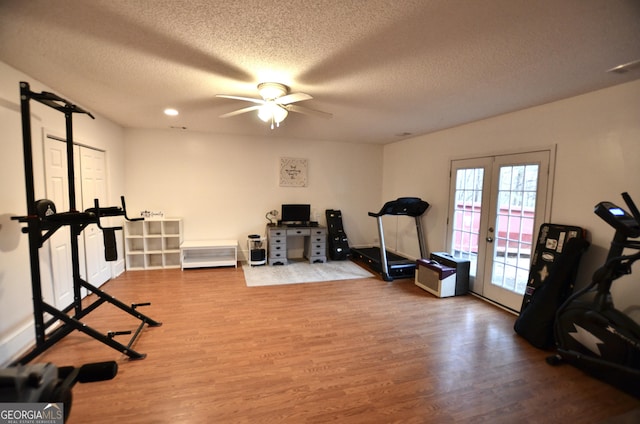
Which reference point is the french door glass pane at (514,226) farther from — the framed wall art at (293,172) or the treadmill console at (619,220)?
the framed wall art at (293,172)

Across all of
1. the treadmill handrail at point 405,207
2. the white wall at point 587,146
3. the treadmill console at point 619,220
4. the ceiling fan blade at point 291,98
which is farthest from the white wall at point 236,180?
the treadmill console at point 619,220

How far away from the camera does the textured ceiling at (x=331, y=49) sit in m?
1.58

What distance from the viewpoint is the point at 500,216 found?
142 inches

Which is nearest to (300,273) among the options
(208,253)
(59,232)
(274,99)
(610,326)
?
(208,253)

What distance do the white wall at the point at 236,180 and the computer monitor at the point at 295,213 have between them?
0.26 meters

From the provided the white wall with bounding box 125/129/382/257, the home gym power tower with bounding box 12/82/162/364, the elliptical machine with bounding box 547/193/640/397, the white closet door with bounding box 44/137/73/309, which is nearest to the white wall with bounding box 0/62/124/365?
the white closet door with bounding box 44/137/73/309

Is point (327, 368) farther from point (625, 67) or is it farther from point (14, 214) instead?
point (625, 67)

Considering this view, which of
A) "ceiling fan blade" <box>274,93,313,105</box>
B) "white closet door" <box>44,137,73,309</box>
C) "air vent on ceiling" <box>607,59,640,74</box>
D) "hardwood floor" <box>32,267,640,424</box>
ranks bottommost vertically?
"hardwood floor" <box>32,267,640,424</box>

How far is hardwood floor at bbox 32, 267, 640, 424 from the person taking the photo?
6.17 ft

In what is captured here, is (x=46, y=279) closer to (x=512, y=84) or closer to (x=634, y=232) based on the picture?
(x=512, y=84)

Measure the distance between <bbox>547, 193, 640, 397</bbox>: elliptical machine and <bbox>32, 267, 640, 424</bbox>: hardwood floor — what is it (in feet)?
0.46

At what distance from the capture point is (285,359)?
7.99 ft

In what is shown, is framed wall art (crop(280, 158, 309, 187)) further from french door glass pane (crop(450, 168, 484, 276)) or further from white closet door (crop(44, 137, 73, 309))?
white closet door (crop(44, 137, 73, 309))

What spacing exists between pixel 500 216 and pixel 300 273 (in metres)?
3.17
